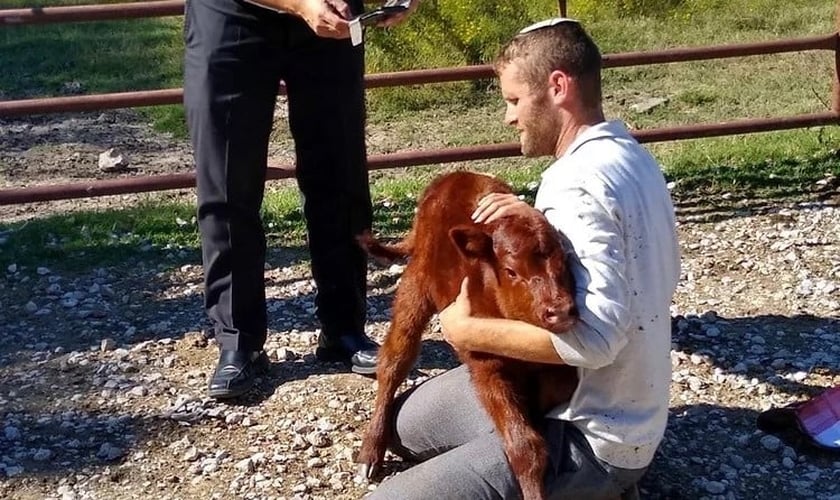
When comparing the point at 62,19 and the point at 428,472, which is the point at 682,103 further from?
the point at 428,472

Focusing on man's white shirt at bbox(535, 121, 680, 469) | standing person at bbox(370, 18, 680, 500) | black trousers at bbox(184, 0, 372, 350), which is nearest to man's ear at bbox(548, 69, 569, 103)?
standing person at bbox(370, 18, 680, 500)

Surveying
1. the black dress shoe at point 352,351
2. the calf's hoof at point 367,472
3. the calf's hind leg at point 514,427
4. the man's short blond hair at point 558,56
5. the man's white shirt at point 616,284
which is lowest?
the calf's hoof at point 367,472

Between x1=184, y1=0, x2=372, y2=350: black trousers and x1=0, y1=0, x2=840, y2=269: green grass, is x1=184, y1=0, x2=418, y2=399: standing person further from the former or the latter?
x1=0, y1=0, x2=840, y2=269: green grass

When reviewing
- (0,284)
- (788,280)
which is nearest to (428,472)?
(788,280)

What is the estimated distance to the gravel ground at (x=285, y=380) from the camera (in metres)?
3.65

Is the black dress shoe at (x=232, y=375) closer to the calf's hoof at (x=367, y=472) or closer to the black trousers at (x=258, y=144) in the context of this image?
the black trousers at (x=258, y=144)

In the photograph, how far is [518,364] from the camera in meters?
2.98

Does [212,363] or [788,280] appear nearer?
[212,363]

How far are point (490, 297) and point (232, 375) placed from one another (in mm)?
1401

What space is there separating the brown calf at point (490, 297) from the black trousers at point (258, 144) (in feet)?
1.72

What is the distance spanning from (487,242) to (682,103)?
6310 mm

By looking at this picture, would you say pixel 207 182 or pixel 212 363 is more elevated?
pixel 207 182

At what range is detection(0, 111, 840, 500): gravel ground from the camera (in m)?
3.65

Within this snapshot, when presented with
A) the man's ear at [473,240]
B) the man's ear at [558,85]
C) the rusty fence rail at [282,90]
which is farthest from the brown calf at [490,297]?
the rusty fence rail at [282,90]
